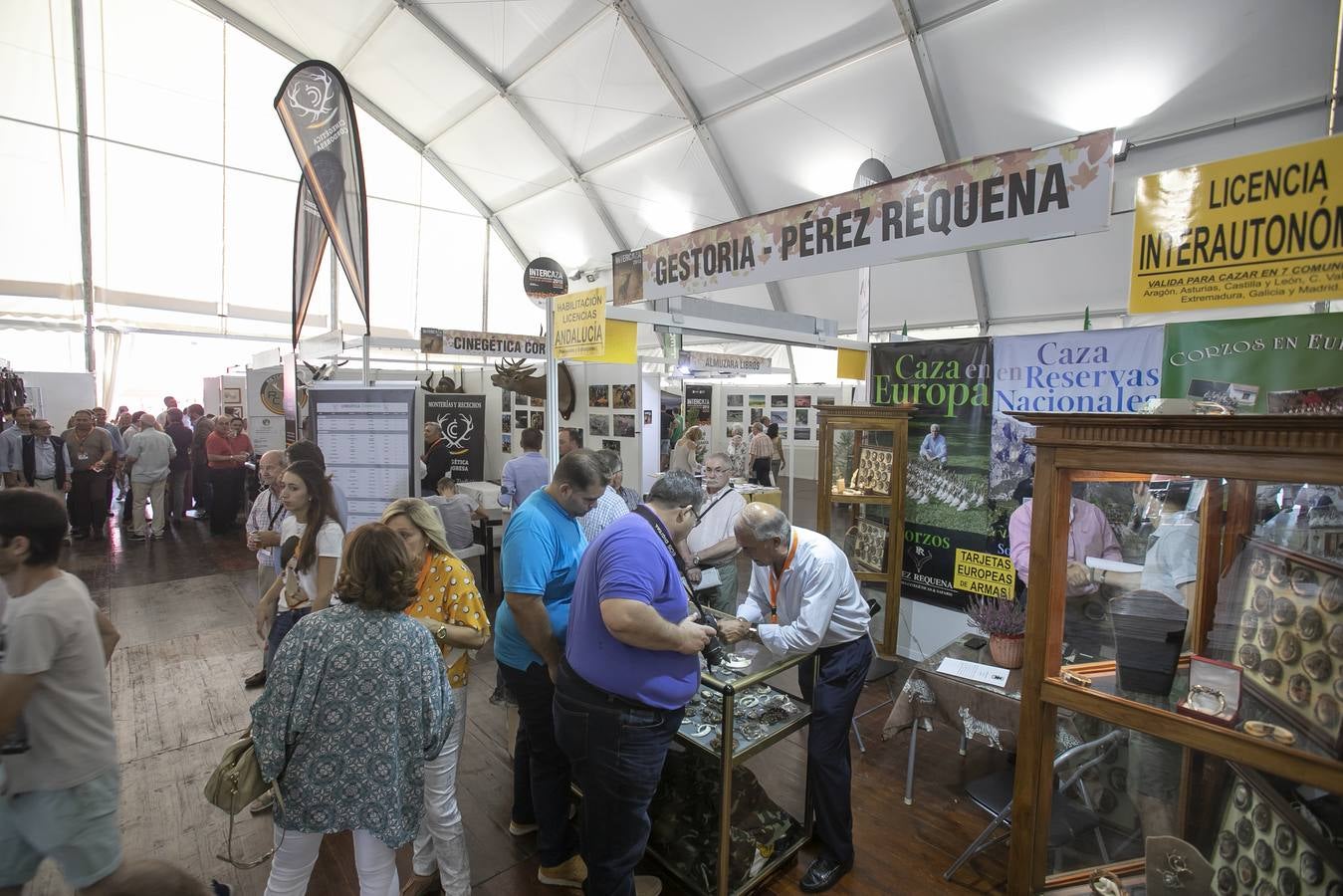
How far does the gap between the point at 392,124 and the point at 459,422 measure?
10.5 metres

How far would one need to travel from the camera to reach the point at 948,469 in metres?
4.34

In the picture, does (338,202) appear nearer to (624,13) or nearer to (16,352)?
(624,13)

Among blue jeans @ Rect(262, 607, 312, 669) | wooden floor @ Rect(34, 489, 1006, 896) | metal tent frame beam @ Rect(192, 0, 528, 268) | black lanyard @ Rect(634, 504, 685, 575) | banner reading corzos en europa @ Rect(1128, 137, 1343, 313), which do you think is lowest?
wooden floor @ Rect(34, 489, 1006, 896)

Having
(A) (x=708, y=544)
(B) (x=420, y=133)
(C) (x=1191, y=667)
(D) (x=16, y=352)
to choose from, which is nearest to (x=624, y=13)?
(B) (x=420, y=133)

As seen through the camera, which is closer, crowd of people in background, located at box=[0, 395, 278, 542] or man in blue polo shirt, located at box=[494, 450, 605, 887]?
man in blue polo shirt, located at box=[494, 450, 605, 887]

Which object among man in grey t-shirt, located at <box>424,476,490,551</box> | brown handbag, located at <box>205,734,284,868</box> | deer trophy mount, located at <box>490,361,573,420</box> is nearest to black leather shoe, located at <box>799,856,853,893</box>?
brown handbag, located at <box>205,734,284,868</box>

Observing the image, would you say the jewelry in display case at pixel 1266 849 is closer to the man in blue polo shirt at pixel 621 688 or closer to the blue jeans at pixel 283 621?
the man in blue polo shirt at pixel 621 688

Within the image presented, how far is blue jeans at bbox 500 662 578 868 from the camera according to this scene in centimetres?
240

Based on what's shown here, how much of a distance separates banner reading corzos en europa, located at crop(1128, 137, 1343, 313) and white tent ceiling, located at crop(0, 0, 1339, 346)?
673 cm

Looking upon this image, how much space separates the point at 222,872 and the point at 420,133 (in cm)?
1546

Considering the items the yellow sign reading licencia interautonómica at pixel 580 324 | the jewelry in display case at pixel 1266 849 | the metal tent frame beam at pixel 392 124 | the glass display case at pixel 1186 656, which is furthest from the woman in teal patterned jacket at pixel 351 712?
the metal tent frame beam at pixel 392 124

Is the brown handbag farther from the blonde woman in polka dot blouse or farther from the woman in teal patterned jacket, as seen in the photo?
the blonde woman in polka dot blouse

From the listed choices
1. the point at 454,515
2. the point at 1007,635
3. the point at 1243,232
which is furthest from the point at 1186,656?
the point at 454,515

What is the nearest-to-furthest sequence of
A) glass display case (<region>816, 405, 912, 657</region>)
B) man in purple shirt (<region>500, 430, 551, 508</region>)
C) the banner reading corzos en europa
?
the banner reading corzos en europa < glass display case (<region>816, 405, 912, 657</region>) < man in purple shirt (<region>500, 430, 551, 508</region>)
